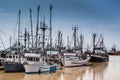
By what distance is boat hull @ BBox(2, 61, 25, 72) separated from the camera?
139 feet

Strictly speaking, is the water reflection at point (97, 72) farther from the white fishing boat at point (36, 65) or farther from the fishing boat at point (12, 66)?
the fishing boat at point (12, 66)

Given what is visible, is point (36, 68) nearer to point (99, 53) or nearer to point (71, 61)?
point (71, 61)

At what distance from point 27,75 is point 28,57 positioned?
15.6 feet

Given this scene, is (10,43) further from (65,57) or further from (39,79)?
(39,79)

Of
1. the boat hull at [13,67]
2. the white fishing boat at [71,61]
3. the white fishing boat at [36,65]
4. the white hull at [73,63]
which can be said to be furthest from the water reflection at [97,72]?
the boat hull at [13,67]

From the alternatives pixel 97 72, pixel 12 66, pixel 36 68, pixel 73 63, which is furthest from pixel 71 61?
pixel 12 66

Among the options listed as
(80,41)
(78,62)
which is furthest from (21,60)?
(80,41)

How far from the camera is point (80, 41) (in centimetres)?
8612

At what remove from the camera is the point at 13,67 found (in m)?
43.0

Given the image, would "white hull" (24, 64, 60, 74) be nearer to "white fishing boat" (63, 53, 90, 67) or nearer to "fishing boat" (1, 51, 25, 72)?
"fishing boat" (1, 51, 25, 72)

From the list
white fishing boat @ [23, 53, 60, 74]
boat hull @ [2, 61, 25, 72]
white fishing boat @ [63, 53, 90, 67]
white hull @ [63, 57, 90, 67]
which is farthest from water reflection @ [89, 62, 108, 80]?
boat hull @ [2, 61, 25, 72]

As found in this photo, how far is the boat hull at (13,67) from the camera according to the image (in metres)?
42.4

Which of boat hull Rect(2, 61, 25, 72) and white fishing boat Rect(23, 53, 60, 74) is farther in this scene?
boat hull Rect(2, 61, 25, 72)

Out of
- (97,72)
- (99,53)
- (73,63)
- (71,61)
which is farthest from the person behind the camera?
(99,53)
